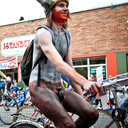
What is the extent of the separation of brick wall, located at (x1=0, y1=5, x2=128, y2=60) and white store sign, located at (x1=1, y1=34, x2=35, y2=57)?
401 centimetres

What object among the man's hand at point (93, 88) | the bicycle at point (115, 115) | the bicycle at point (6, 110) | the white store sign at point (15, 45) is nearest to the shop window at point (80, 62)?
the white store sign at point (15, 45)

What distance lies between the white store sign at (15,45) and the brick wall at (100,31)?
4012mm

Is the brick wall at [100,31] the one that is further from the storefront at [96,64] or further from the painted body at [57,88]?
the painted body at [57,88]

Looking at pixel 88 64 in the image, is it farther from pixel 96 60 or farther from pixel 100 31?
pixel 100 31

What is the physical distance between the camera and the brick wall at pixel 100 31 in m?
12.6

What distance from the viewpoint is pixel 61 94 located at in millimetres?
2033

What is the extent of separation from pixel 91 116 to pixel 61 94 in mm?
397

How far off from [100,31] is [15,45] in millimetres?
7368

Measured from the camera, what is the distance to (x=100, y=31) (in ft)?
43.1

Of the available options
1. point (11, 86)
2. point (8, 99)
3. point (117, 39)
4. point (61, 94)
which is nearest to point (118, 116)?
point (61, 94)

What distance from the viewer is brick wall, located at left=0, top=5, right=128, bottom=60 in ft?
41.4

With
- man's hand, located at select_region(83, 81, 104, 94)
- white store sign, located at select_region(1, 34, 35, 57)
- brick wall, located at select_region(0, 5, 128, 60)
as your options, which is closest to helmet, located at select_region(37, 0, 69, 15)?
man's hand, located at select_region(83, 81, 104, 94)

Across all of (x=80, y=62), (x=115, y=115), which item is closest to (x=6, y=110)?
(x=115, y=115)

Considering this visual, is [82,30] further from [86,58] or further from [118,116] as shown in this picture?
[118,116]
